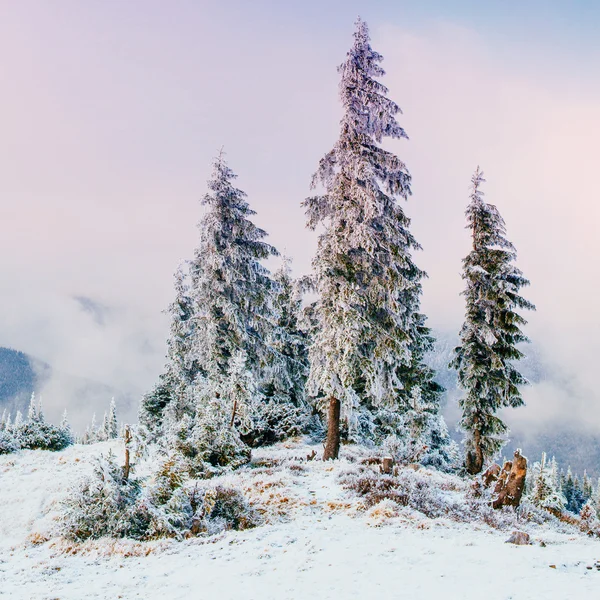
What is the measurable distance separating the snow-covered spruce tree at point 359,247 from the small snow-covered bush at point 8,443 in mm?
16319

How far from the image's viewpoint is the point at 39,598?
6.61 m

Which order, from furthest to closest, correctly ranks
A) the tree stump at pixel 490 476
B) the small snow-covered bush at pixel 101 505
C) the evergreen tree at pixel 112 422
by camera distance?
the evergreen tree at pixel 112 422
the tree stump at pixel 490 476
the small snow-covered bush at pixel 101 505

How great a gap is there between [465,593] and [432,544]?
7.51ft

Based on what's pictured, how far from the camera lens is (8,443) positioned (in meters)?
22.5

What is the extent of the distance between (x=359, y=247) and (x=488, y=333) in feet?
29.0

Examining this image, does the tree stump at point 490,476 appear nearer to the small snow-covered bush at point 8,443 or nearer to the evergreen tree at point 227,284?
the evergreen tree at point 227,284

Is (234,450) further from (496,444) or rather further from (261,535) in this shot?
(496,444)

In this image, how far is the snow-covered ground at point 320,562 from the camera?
6094 millimetres

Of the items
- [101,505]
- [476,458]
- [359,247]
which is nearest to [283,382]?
[476,458]

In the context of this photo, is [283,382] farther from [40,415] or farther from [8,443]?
[40,415]

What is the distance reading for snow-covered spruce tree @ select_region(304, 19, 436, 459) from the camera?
17.0 m

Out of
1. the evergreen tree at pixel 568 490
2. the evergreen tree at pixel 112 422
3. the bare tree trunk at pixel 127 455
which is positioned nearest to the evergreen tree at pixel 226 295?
the bare tree trunk at pixel 127 455

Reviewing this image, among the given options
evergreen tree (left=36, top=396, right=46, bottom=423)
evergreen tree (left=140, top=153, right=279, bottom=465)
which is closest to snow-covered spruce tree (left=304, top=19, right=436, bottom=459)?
evergreen tree (left=140, top=153, right=279, bottom=465)

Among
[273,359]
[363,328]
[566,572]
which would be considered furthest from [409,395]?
[566,572]
